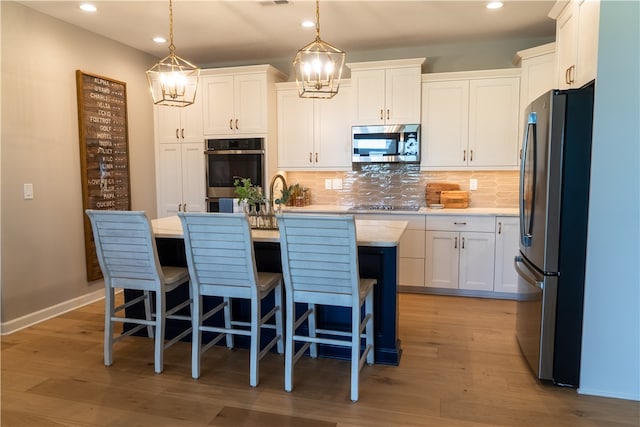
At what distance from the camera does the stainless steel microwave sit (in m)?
4.49

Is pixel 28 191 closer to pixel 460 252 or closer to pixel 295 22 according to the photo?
pixel 295 22

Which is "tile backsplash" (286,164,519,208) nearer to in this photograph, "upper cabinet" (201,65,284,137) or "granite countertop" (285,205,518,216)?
"granite countertop" (285,205,518,216)

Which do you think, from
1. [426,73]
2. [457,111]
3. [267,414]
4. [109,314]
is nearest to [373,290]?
[267,414]

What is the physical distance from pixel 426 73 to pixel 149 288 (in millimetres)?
3595

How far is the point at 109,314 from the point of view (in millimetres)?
2850

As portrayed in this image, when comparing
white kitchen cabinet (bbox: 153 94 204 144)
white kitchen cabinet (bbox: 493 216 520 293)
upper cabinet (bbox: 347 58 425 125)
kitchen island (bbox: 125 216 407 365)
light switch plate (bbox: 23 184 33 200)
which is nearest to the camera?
kitchen island (bbox: 125 216 407 365)

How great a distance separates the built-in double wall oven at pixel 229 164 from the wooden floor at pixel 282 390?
2043mm

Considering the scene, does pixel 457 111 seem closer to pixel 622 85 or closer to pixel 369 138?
pixel 369 138

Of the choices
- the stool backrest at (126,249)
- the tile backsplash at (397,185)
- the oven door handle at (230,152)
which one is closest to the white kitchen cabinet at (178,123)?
the oven door handle at (230,152)

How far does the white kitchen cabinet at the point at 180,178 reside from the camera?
197 inches

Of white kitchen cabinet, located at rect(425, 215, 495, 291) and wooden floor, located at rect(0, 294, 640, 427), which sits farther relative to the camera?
white kitchen cabinet, located at rect(425, 215, 495, 291)

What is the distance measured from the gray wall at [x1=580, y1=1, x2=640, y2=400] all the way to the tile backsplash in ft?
7.62

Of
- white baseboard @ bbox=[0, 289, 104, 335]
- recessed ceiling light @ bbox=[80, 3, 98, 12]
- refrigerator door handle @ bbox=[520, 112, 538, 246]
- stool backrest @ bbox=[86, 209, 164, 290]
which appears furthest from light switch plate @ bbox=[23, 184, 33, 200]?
refrigerator door handle @ bbox=[520, 112, 538, 246]

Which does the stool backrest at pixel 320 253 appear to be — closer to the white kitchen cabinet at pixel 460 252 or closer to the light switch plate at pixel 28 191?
the white kitchen cabinet at pixel 460 252
